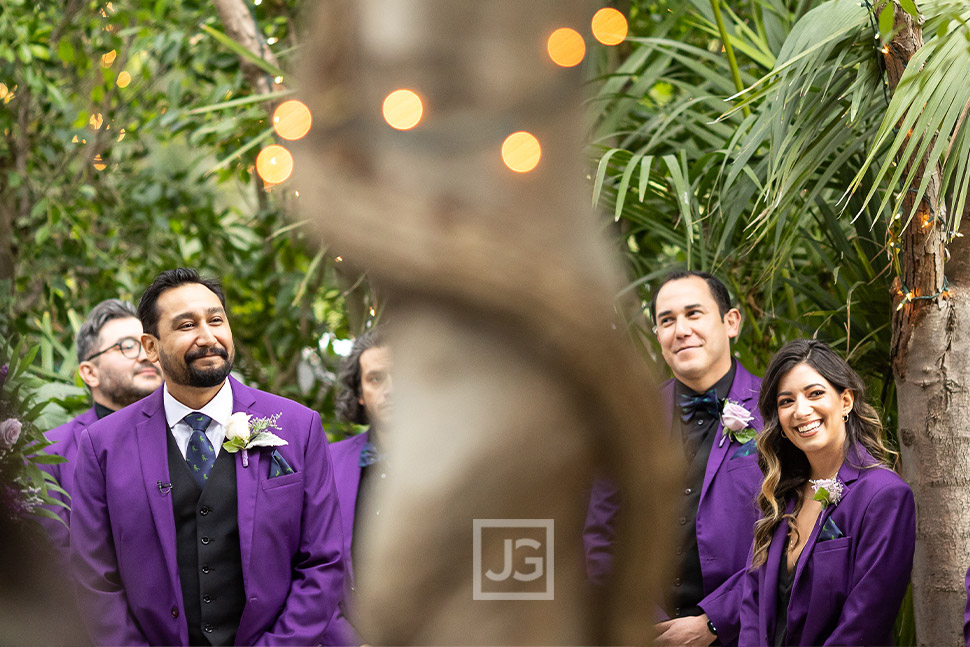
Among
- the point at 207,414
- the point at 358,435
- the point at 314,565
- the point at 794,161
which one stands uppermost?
the point at 794,161

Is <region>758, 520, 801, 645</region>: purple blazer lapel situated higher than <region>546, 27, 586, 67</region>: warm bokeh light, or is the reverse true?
<region>546, 27, 586, 67</region>: warm bokeh light

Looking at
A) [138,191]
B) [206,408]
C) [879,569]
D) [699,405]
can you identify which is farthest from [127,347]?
[879,569]

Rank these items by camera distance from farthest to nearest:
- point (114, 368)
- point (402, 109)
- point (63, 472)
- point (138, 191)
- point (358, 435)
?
1. point (138, 191)
2. point (114, 368)
3. point (358, 435)
4. point (63, 472)
5. point (402, 109)

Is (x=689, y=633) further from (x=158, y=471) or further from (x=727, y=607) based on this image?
(x=158, y=471)

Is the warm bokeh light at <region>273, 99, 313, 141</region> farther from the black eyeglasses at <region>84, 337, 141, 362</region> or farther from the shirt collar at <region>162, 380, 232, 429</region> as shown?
the black eyeglasses at <region>84, 337, 141, 362</region>

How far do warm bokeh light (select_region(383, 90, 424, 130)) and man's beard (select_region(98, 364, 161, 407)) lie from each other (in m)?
2.59

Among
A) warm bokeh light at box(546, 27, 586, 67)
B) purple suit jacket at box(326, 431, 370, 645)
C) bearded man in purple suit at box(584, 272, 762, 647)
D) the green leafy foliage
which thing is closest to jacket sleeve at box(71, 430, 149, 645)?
purple suit jacket at box(326, 431, 370, 645)

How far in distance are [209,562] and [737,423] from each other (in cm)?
128

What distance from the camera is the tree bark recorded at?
2363mm

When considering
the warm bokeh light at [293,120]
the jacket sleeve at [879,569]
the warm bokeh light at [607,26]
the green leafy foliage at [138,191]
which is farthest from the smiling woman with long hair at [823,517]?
the green leafy foliage at [138,191]

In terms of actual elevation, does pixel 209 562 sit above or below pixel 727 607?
above

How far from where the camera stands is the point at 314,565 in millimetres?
2094

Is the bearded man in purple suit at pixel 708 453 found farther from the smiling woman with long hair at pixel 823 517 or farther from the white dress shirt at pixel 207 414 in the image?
the white dress shirt at pixel 207 414

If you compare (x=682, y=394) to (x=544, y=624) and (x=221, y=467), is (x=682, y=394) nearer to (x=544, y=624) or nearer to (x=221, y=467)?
(x=221, y=467)
